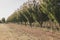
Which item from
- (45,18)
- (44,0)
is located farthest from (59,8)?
(45,18)

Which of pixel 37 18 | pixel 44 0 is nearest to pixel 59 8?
pixel 44 0

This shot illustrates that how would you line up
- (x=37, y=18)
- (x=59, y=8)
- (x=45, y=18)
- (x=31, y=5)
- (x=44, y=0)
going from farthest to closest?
(x=31, y=5) → (x=37, y=18) → (x=45, y=18) → (x=44, y=0) → (x=59, y=8)

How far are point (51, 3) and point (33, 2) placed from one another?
82.1ft

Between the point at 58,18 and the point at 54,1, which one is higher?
the point at 54,1

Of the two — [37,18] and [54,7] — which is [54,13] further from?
[37,18]

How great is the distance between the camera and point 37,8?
197ft

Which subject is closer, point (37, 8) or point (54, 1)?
point (54, 1)

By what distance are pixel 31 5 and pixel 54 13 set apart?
2912 cm

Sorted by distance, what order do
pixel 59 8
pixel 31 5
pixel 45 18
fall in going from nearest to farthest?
pixel 59 8 < pixel 45 18 < pixel 31 5

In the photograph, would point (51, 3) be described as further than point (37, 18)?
No

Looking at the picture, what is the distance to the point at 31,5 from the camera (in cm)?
6550

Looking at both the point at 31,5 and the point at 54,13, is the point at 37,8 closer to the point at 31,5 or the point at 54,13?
the point at 31,5

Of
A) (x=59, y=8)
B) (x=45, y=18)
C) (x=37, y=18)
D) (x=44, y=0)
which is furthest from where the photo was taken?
(x=37, y=18)

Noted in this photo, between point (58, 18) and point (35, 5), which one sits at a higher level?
point (35, 5)
